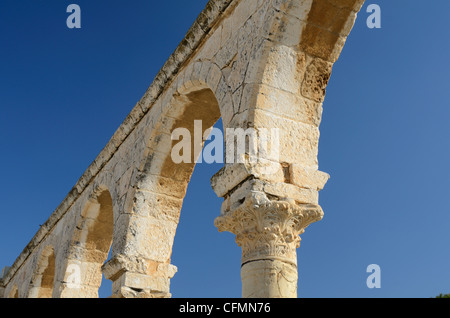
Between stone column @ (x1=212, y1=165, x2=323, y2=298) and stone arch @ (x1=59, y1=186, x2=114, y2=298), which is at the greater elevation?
stone arch @ (x1=59, y1=186, x2=114, y2=298)

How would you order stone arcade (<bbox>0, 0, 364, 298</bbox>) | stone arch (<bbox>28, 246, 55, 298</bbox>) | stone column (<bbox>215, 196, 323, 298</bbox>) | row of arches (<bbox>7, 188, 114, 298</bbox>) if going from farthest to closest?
1. stone arch (<bbox>28, 246, 55, 298</bbox>)
2. row of arches (<bbox>7, 188, 114, 298</bbox>)
3. stone arcade (<bbox>0, 0, 364, 298</bbox>)
4. stone column (<bbox>215, 196, 323, 298</bbox>)

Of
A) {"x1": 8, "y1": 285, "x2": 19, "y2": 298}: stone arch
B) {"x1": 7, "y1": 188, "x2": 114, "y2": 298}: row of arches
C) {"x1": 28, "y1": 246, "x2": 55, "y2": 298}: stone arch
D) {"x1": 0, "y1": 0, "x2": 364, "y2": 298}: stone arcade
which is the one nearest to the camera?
{"x1": 0, "y1": 0, "x2": 364, "y2": 298}: stone arcade

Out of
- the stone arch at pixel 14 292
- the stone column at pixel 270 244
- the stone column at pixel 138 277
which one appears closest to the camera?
the stone column at pixel 270 244

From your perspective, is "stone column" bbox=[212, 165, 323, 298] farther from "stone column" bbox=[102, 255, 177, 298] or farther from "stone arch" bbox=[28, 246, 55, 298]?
"stone arch" bbox=[28, 246, 55, 298]

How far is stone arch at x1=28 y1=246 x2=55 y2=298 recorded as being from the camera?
34.0 feet

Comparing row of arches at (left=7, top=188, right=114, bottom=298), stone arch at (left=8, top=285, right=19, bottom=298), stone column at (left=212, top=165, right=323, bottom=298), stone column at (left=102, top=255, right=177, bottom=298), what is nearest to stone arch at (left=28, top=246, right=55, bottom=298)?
row of arches at (left=7, top=188, right=114, bottom=298)

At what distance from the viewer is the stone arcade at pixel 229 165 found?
151 inches

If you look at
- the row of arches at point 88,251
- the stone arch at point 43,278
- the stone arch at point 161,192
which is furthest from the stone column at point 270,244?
the stone arch at point 43,278

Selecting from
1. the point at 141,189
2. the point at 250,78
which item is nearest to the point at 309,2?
the point at 250,78

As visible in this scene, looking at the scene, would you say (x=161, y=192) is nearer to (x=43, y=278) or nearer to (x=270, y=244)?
(x=270, y=244)

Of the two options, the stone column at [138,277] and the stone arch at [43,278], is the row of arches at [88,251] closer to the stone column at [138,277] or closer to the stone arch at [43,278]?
the stone arch at [43,278]

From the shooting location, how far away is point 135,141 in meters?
7.24

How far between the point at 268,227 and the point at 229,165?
0.65 meters

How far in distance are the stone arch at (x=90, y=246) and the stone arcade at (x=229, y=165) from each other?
0.06 ft
